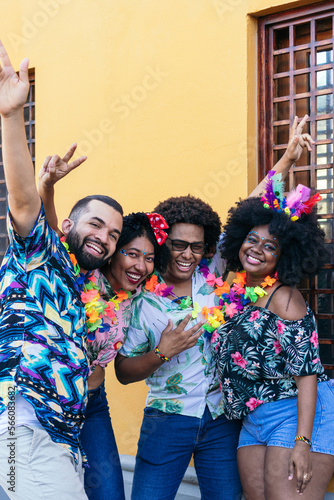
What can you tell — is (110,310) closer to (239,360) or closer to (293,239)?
(239,360)

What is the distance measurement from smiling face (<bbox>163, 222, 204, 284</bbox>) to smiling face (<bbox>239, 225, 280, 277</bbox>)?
0.33 metres

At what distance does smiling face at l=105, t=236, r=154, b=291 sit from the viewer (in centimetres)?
310

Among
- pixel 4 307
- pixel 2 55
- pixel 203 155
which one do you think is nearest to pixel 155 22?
pixel 203 155

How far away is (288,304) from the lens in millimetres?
2861

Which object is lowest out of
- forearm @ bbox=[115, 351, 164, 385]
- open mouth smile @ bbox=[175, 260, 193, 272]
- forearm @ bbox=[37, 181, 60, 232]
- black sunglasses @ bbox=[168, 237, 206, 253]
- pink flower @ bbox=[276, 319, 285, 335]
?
forearm @ bbox=[115, 351, 164, 385]

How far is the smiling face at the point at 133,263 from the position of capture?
122 inches

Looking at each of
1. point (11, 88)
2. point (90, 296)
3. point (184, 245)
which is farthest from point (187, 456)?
point (11, 88)

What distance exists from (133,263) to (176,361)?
633 millimetres

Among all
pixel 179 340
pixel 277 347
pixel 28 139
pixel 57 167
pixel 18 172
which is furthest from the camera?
pixel 28 139

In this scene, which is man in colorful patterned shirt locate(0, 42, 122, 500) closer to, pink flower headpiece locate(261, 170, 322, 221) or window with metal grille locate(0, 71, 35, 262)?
pink flower headpiece locate(261, 170, 322, 221)

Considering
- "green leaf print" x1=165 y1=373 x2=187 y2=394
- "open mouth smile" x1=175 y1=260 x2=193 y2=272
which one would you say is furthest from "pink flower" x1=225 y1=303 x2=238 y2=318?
"green leaf print" x1=165 y1=373 x2=187 y2=394

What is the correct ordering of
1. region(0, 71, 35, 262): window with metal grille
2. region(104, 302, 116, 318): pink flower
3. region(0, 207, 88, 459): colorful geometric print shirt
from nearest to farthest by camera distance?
region(0, 207, 88, 459): colorful geometric print shirt → region(104, 302, 116, 318): pink flower → region(0, 71, 35, 262): window with metal grille

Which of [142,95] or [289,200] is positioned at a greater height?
[142,95]

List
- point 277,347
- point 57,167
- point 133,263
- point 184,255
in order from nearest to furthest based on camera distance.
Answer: point 57,167 < point 277,347 < point 133,263 < point 184,255
